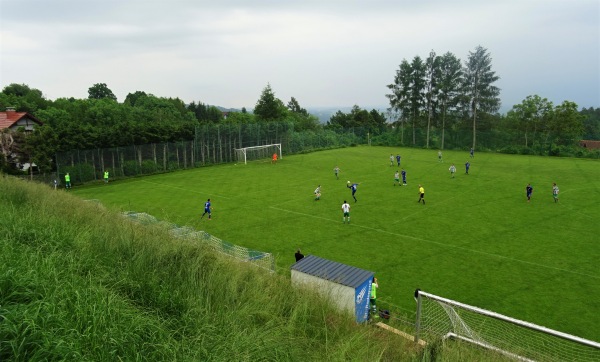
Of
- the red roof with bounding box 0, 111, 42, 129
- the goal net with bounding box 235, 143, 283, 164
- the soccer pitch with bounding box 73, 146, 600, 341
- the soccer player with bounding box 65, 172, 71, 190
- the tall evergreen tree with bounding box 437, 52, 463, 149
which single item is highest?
the tall evergreen tree with bounding box 437, 52, 463, 149

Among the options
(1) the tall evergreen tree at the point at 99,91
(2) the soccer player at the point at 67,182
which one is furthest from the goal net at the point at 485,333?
(1) the tall evergreen tree at the point at 99,91

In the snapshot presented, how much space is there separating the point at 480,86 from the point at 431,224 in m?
50.5

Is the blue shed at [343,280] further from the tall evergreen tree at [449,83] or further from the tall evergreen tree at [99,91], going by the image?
the tall evergreen tree at [99,91]

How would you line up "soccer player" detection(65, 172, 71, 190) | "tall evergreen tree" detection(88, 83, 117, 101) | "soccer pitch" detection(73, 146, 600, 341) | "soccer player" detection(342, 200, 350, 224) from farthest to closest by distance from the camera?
"tall evergreen tree" detection(88, 83, 117, 101), "soccer player" detection(65, 172, 71, 190), "soccer player" detection(342, 200, 350, 224), "soccer pitch" detection(73, 146, 600, 341)

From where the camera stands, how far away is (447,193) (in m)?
28.3

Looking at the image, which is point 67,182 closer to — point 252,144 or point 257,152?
point 257,152

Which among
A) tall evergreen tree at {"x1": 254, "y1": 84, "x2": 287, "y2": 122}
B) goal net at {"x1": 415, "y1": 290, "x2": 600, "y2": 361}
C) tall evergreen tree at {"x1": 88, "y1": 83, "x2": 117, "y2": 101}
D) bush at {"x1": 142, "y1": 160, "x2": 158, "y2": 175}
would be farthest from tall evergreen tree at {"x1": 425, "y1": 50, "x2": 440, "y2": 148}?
tall evergreen tree at {"x1": 88, "y1": 83, "x2": 117, "y2": 101}

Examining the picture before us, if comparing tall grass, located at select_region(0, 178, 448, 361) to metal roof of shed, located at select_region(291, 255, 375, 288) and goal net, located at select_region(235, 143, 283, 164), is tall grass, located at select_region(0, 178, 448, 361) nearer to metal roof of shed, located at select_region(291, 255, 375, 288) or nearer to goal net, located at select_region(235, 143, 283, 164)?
metal roof of shed, located at select_region(291, 255, 375, 288)

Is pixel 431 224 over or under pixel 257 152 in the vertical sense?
under

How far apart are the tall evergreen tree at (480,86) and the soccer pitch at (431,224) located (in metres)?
24.4

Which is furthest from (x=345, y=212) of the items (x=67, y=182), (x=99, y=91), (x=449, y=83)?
(x=99, y=91)

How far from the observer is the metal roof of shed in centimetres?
1033

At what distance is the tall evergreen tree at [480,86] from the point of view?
204ft

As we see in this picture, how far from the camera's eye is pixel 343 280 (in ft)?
34.0
